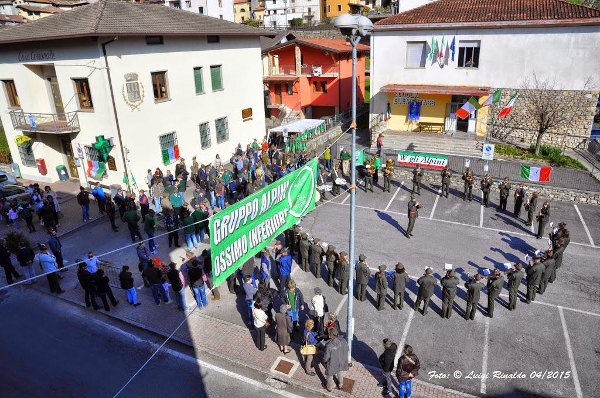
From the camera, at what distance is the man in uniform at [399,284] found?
36.6 feet

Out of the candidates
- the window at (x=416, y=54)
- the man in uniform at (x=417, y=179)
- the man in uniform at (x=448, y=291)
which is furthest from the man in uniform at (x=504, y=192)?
the window at (x=416, y=54)

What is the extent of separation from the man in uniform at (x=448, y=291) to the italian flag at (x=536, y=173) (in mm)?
10882

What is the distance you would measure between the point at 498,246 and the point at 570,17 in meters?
15.4

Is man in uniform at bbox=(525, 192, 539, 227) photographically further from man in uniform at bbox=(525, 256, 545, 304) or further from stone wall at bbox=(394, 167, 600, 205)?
man in uniform at bbox=(525, 256, 545, 304)

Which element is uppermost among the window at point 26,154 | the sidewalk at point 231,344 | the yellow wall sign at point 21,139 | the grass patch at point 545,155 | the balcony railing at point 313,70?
the balcony railing at point 313,70

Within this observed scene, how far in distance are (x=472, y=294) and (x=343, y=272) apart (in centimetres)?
348

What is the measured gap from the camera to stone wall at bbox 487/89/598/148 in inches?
935

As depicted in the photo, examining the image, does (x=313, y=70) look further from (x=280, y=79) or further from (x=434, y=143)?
(x=434, y=143)

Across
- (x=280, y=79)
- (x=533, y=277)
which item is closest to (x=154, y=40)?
(x=280, y=79)

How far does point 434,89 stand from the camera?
25.8 m

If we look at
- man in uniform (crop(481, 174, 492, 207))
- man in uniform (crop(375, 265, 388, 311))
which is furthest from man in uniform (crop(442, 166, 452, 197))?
man in uniform (crop(375, 265, 388, 311))

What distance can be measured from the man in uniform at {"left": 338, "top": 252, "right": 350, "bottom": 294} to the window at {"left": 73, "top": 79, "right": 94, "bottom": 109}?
14434 millimetres

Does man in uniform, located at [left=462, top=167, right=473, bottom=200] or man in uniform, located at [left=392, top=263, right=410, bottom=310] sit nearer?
man in uniform, located at [left=392, top=263, right=410, bottom=310]

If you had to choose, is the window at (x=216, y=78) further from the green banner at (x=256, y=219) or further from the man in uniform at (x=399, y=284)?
the man in uniform at (x=399, y=284)
